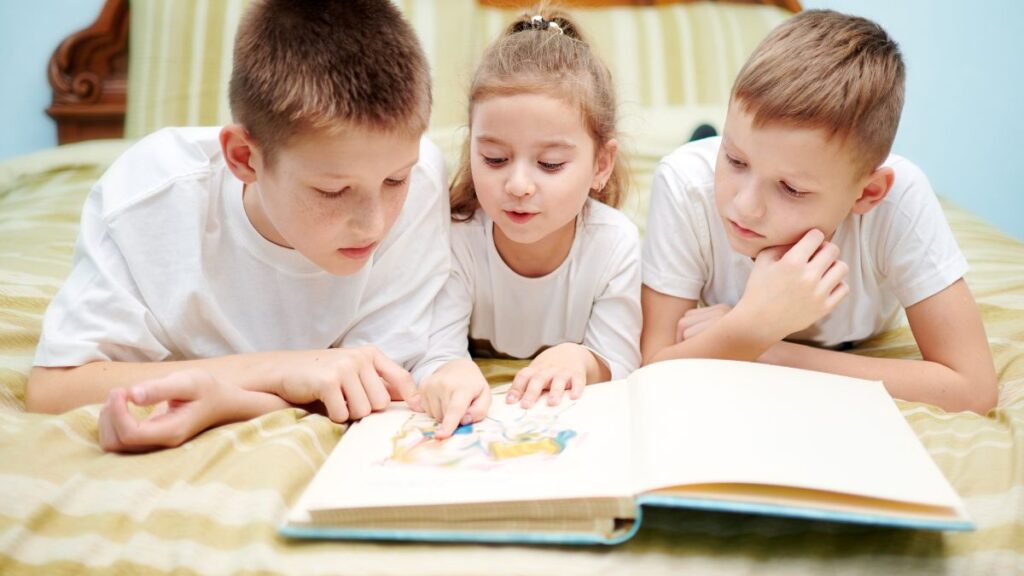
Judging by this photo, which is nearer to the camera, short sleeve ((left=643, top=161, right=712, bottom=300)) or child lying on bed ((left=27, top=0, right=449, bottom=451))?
child lying on bed ((left=27, top=0, right=449, bottom=451))

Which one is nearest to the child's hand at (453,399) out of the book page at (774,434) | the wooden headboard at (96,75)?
the book page at (774,434)

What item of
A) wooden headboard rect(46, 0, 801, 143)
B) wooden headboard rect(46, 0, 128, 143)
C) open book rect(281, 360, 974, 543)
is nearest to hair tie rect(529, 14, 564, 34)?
open book rect(281, 360, 974, 543)

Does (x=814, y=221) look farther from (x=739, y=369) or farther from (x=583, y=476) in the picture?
(x=583, y=476)

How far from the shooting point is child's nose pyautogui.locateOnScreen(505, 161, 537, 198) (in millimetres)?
1155

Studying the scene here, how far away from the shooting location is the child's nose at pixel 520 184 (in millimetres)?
1155

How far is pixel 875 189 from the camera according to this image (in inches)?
45.1

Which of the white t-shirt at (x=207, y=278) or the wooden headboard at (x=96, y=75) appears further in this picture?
the wooden headboard at (x=96, y=75)

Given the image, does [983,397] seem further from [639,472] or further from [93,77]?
[93,77]

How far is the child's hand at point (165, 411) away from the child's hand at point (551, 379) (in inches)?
11.8

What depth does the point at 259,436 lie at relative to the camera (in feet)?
3.01

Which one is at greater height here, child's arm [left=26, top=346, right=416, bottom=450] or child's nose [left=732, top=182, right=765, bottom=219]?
child's nose [left=732, top=182, right=765, bottom=219]

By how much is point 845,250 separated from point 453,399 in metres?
0.62

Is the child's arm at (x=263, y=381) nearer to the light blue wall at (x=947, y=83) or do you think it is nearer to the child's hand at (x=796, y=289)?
the child's hand at (x=796, y=289)

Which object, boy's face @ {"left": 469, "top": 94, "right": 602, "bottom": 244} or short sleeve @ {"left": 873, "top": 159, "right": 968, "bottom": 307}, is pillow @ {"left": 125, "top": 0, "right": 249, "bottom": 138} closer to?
boy's face @ {"left": 469, "top": 94, "right": 602, "bottom": 244}
